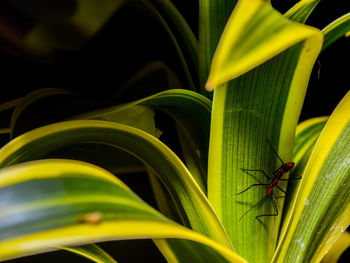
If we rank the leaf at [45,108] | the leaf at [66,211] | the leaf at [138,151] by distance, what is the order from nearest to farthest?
1. the leaf at [66,211]
2. the leaf at [138,151]
3. the leaf at [45,108]

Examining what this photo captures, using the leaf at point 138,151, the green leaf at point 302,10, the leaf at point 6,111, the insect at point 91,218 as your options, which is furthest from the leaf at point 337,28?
the leaf at point 6,111

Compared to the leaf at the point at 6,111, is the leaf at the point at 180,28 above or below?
below

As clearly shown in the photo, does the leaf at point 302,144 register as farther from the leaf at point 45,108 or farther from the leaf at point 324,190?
the leaf at point 45,108

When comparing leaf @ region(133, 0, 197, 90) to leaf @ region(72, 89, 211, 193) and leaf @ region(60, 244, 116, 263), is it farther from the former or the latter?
leaf @ region(60, 244, 116, 263)

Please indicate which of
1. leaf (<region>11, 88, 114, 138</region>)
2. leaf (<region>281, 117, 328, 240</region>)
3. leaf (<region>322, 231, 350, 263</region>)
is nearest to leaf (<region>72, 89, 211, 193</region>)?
leaf (<region>11, 88, 114, 138</region>)

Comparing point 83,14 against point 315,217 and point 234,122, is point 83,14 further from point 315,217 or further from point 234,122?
point 315,217

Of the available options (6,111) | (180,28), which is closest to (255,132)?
(180,28)
